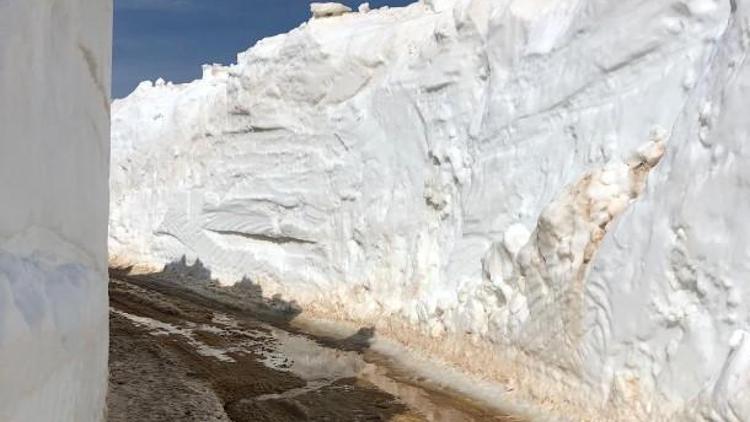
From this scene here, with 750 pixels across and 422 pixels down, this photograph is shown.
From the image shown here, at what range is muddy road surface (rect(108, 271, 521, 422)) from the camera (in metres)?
8.90

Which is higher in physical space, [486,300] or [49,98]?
[49,98]

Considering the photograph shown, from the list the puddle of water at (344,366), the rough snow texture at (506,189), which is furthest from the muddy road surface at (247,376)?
the rough snow texture at (506,189)

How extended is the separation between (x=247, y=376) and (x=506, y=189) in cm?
493

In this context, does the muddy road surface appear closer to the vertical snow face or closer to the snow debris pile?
the vertical snow face

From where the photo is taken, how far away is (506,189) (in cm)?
1269

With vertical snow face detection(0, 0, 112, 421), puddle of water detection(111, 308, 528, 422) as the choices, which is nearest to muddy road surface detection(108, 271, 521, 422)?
puddle of water detection(111, 308, 528, 422)

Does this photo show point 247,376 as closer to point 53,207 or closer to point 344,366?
point 344,366

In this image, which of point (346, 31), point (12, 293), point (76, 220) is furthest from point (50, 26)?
point (346, 31)

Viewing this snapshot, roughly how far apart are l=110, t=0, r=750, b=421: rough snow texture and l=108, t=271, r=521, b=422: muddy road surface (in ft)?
3.42

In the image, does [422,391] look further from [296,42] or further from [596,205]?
[296,42]

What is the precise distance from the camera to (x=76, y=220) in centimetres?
484

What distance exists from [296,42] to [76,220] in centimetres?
1557

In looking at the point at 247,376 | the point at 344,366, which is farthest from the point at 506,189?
the point at 247,376

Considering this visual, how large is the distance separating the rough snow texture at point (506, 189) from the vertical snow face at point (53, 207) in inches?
190
